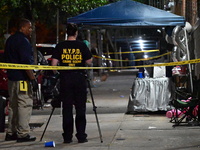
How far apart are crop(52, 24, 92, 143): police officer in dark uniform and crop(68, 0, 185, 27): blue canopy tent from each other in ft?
16.9

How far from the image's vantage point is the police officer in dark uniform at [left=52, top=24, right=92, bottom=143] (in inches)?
376

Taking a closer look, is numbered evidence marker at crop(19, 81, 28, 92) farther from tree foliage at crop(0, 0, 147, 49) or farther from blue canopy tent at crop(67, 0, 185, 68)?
tree foliage at crop(0, 0, 147, 49)

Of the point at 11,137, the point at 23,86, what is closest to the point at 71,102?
the point at 23,86

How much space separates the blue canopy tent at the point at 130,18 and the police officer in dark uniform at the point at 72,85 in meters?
5.16

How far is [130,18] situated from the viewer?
14.7m

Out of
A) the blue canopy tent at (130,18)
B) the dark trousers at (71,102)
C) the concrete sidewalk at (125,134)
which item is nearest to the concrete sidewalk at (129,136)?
the concrete sidewalk at (125,134)

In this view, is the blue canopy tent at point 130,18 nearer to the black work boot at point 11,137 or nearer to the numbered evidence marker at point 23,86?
the numbered evidence marker at point 23,86

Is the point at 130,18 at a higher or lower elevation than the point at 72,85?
higher

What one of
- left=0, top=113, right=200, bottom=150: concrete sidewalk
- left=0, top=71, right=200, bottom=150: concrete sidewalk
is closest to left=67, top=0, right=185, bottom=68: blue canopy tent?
left=0, top=71, right=200, bottom=150: concrete sidewalk

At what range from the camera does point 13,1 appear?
82.8 ft

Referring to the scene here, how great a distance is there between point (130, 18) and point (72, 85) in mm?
5495

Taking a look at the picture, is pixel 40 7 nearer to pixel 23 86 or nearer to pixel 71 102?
pixel 23 86

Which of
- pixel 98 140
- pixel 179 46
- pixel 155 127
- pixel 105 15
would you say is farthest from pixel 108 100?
pixel 98 140

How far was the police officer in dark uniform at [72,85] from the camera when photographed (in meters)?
9.55
